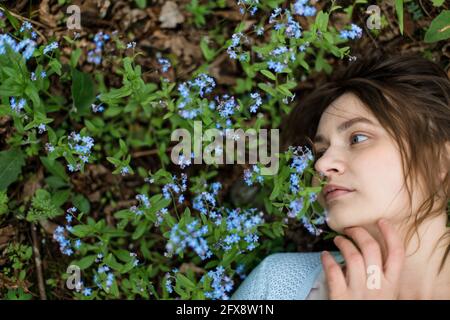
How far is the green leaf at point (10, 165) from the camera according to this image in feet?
9.85

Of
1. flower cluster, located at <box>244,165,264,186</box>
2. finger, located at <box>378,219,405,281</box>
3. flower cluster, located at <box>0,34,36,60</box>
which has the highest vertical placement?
flower cluster, located at <box>0,34,36,60</box>

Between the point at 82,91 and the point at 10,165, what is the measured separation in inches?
22.8

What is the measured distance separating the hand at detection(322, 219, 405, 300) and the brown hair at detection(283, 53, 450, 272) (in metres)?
0.19

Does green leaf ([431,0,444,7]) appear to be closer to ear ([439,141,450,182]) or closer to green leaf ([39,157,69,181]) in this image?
ear ([439,141,450,182])

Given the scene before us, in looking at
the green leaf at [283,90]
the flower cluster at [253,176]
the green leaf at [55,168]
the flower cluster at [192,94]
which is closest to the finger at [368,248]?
the flower cluster at [253,176]

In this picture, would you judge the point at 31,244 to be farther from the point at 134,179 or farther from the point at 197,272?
the point at 197,272

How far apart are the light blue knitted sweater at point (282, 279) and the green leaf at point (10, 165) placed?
142cm

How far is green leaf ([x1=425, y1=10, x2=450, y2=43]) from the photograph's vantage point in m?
3.05

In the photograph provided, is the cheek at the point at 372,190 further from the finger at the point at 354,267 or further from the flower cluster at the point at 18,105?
the flower cluster at the point at 18,105

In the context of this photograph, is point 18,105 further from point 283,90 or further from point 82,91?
point 283,90

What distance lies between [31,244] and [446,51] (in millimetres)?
2852

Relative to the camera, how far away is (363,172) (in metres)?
2.55

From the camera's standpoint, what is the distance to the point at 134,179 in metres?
3.52

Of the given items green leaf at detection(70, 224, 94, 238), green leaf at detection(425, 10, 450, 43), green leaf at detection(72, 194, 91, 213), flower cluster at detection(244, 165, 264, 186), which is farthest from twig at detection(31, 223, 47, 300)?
green leaf at detection(425, 10, 450, 43)
